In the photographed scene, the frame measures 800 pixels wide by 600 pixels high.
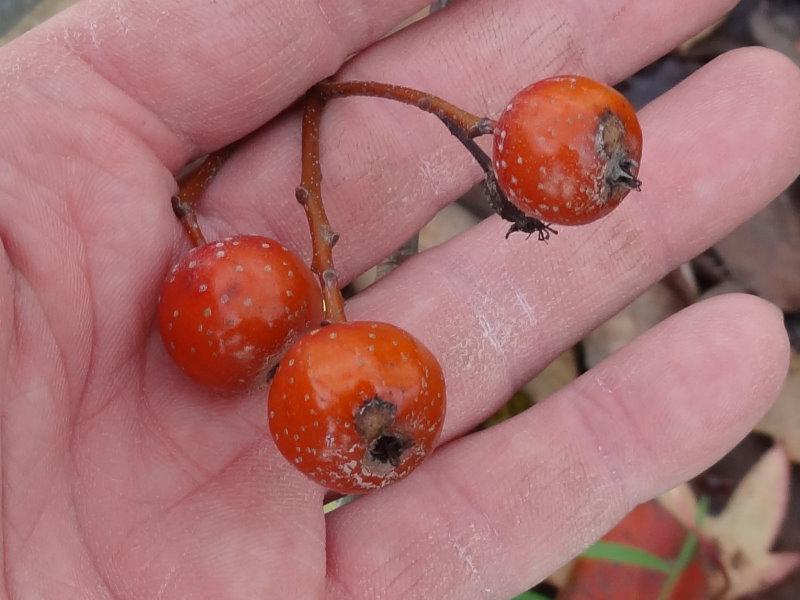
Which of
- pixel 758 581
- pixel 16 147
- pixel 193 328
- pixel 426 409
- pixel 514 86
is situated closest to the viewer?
pixel 426 409

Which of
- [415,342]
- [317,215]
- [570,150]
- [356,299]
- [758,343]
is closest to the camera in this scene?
[570,150]

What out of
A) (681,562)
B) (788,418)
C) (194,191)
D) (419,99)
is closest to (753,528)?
(681,562)

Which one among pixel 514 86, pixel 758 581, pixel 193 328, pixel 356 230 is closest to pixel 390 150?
pixel 356 230

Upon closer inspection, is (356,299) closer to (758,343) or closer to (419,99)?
(419,99)

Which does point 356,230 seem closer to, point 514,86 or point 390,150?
point 390,150

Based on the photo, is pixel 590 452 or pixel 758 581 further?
pixel 758 581

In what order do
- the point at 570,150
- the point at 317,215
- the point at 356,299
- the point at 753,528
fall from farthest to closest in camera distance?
→ the point at 753,528, the point at 356,299, the point at 317,215, the point at 570,150
